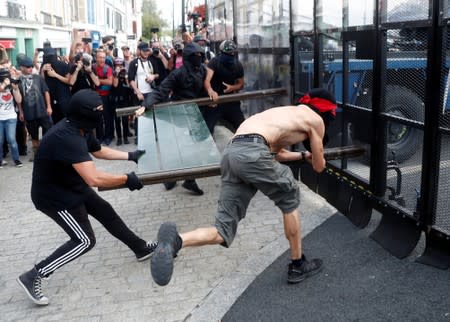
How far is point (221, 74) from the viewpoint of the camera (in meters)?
7.56

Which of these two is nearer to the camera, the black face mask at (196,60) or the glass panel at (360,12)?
the glass panel at (360,12)

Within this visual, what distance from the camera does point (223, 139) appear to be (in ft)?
31.1

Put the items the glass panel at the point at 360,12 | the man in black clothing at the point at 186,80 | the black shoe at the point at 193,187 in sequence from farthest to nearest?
the man in black clothing at the point at 186,80 → the black shoe at the point at 193,187 → the glass panel at the point at 360,12

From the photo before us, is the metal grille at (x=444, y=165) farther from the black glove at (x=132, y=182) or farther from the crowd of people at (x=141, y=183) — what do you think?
the black glove at (x=132, y=182)

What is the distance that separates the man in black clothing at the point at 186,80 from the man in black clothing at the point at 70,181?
109 inches

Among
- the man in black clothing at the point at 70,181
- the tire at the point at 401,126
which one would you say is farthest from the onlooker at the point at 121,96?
the tire at the point at 401,126

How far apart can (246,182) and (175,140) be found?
1742mm

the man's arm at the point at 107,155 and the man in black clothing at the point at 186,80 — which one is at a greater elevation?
the man in black clothing at the point at 186,80

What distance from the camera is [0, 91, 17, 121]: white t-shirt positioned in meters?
8.55

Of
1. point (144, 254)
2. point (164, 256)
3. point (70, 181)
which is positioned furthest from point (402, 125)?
point (70, 181)

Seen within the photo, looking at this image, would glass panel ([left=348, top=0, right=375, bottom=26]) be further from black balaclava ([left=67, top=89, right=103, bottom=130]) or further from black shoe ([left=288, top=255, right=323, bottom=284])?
black balaclava ([left=67, top=89, right=103, bottom=130])

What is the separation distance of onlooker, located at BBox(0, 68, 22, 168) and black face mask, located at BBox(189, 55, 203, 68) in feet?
11.1

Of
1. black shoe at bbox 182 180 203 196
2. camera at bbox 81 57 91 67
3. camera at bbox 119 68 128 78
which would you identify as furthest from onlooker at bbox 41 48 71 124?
black shoe at bbox 182 180 203 196

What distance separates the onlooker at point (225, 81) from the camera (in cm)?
748
